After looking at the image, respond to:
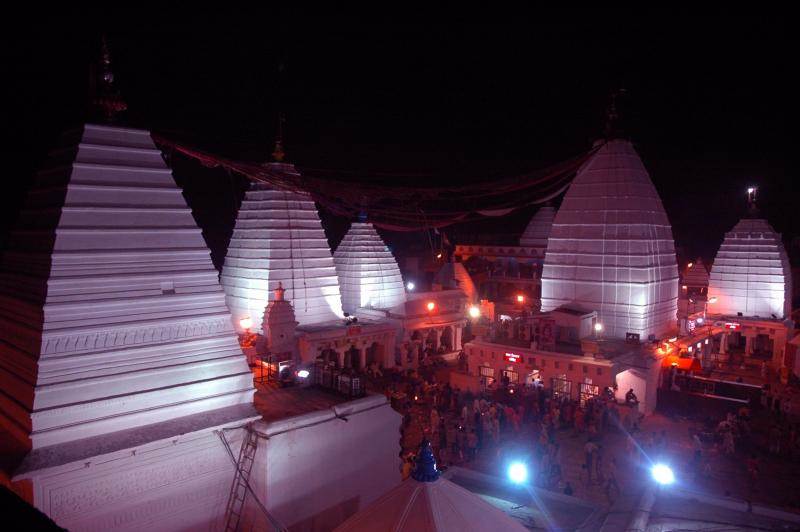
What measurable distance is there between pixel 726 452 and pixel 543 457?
5793 mm

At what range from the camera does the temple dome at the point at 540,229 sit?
47406 mm

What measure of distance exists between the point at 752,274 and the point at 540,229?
19264 mm

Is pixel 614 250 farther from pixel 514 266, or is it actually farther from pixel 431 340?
pixel 514 266

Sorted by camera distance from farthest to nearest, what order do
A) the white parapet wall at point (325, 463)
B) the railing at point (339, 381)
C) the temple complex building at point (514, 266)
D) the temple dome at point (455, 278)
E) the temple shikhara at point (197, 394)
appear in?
the temple complex building at point (514, 266), the temple dome at point (455, 278), the railing at point (339, 381), the white parapet wall at point (325, 463), the temple shikhara at point (197, 394)

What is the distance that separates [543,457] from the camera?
1381 centimetres

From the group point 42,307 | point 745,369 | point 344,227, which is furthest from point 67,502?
point 344,227

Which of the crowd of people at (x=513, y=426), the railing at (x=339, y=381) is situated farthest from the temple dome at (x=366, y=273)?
the railing at (x=339, y=381)

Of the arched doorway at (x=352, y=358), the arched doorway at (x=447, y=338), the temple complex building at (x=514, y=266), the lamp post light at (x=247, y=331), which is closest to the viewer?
the lamp post light at (x=247, y=331)

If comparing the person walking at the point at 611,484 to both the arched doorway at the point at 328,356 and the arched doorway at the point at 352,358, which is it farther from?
the arched doorway at the point at 352,358

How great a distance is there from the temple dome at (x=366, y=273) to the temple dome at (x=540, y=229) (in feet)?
71.3

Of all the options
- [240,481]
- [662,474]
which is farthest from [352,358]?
[240,481]

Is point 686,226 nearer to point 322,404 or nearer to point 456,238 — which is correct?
point 456,238

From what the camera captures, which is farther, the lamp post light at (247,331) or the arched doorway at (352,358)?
the arched doorway at (352,358)

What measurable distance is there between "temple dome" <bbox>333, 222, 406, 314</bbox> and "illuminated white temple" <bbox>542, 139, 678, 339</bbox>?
7707 millimetres
